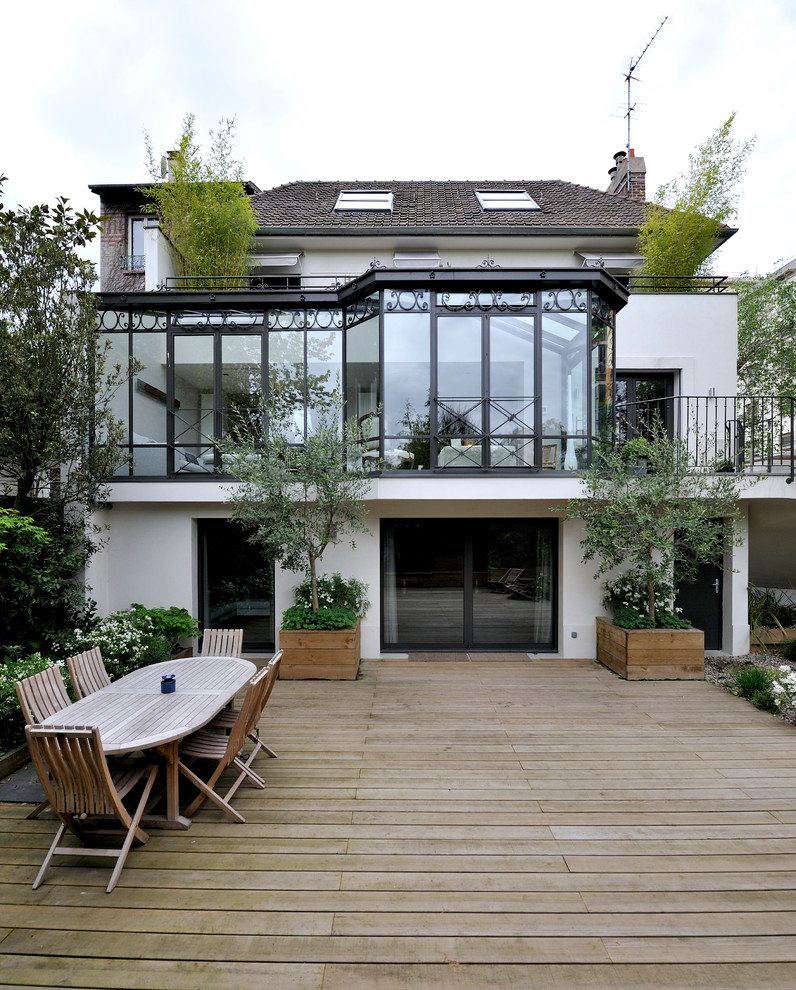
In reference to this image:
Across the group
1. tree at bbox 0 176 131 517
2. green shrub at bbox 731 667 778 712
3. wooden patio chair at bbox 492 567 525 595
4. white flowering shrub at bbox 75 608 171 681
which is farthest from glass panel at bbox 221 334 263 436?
green shrub at bbox 731 667 778 712

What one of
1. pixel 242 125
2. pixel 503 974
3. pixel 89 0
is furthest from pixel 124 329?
pixel 503 974

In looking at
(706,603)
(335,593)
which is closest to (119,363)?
(335,593)

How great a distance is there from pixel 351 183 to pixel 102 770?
13.9 m

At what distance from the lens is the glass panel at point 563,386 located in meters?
7.45

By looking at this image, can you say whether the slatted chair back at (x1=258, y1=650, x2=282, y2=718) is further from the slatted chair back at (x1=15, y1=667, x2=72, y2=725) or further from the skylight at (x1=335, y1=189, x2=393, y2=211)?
the skylight at (x1=335, y1=189, x2=393, y2=211)

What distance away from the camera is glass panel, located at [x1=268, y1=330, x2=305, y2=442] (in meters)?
7.97

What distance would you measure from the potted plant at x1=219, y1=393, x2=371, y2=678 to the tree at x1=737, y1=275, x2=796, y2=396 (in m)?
9.51

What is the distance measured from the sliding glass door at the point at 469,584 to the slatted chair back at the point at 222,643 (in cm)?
322

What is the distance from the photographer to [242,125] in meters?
8.86

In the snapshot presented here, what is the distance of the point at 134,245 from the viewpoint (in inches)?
491

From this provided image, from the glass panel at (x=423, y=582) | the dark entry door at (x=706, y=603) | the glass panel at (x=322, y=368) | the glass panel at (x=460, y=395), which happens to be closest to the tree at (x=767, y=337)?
the dark entry door at (x=706, y=603)

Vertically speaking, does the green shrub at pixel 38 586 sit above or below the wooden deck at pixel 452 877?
above

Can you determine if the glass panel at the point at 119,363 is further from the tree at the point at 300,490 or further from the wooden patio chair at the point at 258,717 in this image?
the wooden patio chair at the point at 258,717

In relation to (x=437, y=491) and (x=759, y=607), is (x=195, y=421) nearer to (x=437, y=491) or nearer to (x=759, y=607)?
(x=437, y=491)
